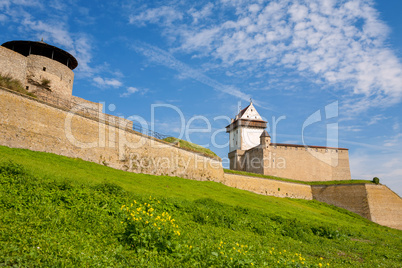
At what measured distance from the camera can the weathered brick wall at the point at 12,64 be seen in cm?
2411

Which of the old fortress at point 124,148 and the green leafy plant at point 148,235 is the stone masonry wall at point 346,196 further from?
the green leafy plant at point 148,235

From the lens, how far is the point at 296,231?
16.6m

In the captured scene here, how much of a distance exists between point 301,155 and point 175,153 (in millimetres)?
30994

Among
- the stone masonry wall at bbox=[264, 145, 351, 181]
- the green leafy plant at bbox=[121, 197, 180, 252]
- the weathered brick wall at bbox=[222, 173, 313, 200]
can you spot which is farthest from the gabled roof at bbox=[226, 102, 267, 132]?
the green leafy plant at bbox=[121, 197, 180, 252]

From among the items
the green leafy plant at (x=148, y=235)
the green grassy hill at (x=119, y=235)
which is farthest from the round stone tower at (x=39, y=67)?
the green leafy plant at (x=148, y=235)

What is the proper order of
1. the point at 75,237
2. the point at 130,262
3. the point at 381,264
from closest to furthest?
the point at 130,262, the point at 75,237, the point at 381,264

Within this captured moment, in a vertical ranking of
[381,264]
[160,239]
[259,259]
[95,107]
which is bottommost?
[381,264]

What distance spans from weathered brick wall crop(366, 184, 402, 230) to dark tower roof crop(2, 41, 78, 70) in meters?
43.7

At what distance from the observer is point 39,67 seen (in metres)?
27.4

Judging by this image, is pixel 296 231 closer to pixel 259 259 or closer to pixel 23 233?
pixel 259 259

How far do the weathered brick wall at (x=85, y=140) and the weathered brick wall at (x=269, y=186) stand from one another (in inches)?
272

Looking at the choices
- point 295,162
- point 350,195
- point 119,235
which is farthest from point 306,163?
point 119,235

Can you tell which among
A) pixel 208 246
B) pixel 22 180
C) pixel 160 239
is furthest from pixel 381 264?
pixel 22 180

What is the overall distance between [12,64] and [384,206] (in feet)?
160
